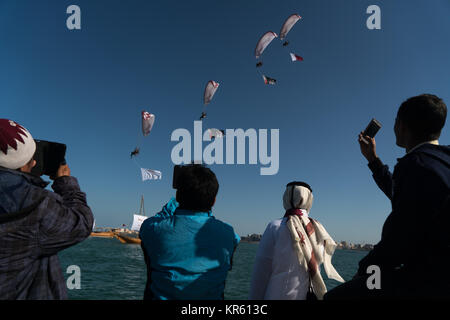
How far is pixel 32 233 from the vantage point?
5.68ft

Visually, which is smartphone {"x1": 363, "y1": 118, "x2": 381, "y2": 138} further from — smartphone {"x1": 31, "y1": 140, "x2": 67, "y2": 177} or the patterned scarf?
smartphone {"x1": 31, "y1": 140, "x2": 67, "y2": 177}

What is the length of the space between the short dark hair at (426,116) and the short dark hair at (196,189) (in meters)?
1.84

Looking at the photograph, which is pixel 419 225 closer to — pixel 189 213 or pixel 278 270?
pixel 278 270

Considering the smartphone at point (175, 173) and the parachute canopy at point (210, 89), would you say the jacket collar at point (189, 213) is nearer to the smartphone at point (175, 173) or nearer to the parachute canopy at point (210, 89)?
the smartphone at point (175, 173)

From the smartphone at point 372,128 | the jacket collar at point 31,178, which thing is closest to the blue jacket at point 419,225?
the smartphone at point 372,128

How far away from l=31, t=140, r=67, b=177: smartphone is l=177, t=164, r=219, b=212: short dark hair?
109cm

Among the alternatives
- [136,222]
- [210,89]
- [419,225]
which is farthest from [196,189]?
[136,222]

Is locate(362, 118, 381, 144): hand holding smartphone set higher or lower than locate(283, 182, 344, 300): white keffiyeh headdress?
higher

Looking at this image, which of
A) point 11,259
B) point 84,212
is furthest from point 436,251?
point 11,259

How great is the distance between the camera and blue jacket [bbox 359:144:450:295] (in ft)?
5.24

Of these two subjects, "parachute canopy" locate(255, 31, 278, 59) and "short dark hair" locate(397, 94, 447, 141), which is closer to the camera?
"short dark hair" locate(397, 94, 447, 141)

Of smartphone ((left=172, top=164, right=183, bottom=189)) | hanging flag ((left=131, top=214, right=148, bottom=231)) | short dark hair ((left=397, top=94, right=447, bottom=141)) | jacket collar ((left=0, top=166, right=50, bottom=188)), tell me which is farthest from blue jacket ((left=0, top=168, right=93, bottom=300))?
hanging flag ((left=131, top=214, right=148, bottom=231))

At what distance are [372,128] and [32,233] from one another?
137 inches
